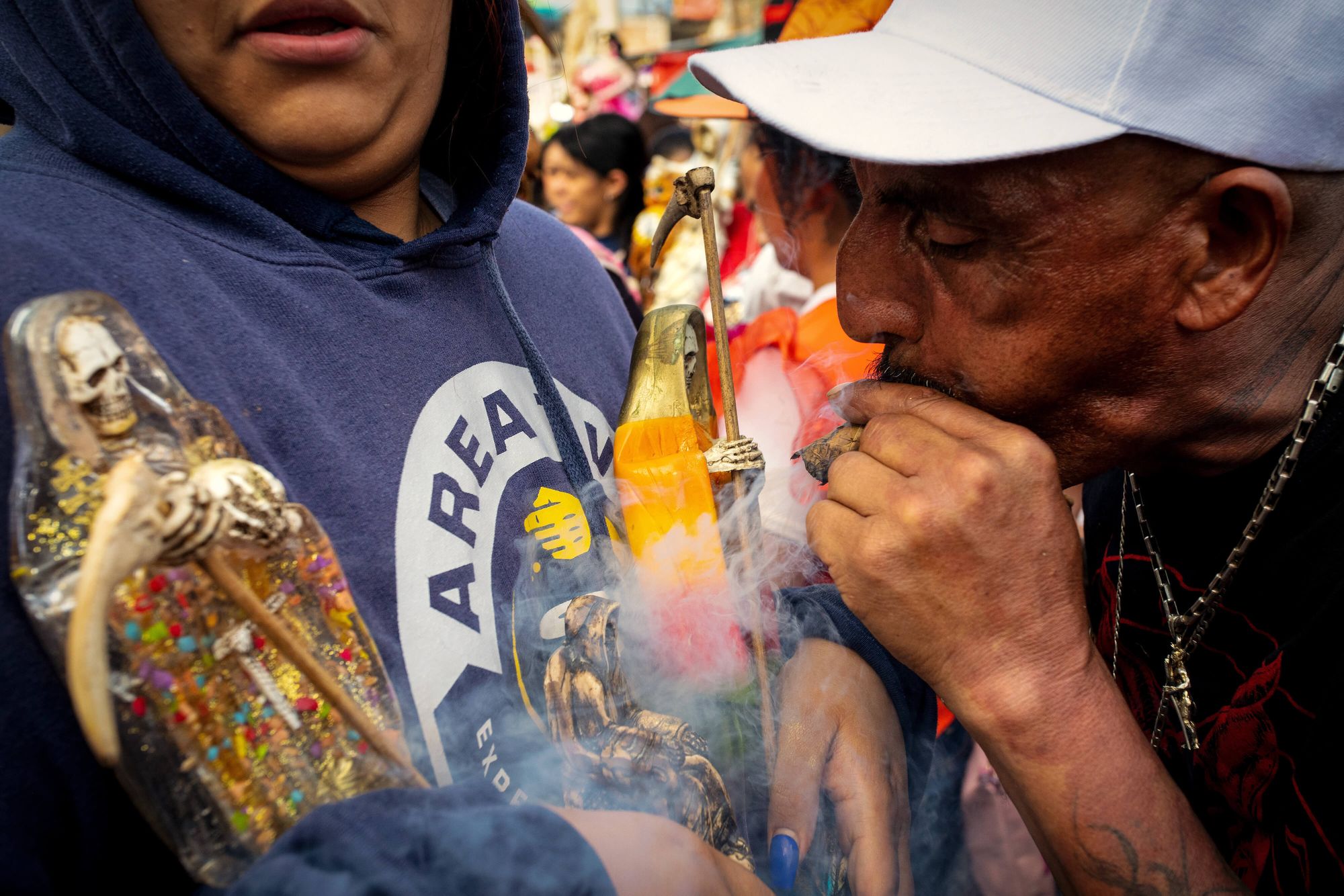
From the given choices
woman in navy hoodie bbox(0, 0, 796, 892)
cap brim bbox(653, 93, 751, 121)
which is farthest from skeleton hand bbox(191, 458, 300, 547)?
cap brim bbox(653, 93, 751, 121)

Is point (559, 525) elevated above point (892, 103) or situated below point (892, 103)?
below

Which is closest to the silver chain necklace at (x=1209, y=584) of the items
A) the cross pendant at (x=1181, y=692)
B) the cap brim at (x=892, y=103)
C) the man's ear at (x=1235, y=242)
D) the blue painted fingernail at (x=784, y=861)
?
the cross pendant at (x=1181, y=692)

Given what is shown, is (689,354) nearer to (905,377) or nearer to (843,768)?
(905,377)

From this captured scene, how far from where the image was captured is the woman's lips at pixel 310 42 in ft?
3.84

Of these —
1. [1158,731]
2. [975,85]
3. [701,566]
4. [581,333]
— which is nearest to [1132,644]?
[1158,731]

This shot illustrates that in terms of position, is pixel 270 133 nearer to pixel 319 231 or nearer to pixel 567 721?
pixel 319 231

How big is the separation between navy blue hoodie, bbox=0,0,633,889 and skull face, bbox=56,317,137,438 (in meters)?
0.15

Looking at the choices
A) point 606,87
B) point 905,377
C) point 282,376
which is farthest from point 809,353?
point 606,87

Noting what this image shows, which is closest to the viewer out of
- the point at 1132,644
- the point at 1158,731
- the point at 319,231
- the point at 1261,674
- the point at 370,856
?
the point at 370,856

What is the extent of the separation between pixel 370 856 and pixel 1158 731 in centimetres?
164

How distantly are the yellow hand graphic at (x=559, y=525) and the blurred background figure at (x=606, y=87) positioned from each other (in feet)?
35.4

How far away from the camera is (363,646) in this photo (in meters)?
1.01

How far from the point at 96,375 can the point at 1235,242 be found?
1594mm

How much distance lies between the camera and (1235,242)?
4.48ft
